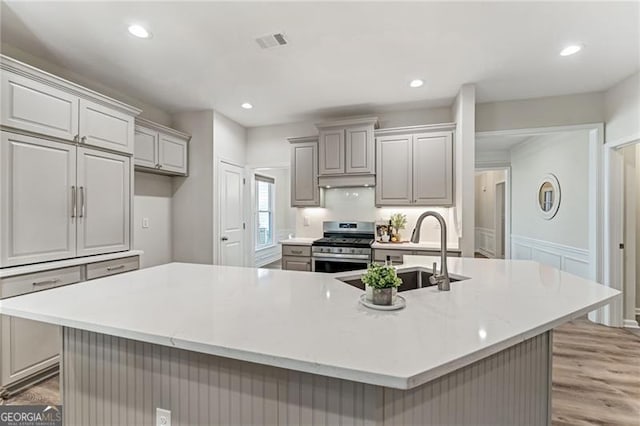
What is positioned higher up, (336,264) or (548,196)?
(548,196)

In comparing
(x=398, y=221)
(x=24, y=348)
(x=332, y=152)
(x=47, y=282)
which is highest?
(x=332, y=152)

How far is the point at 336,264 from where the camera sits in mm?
3816

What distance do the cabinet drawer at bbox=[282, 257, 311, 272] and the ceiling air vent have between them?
252cm

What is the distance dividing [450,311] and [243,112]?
3784 mm

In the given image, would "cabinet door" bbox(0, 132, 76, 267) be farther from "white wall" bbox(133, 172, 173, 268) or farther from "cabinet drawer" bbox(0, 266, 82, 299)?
"white wall" bbox(133, 172, 173, 268)

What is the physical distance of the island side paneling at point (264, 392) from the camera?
0.94 m

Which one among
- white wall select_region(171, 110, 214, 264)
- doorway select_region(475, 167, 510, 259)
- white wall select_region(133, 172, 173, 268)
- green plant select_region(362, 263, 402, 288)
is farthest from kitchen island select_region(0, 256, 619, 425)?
doorway select_region(475, 167, 510, 259)

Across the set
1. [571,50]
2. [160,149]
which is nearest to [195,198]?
[160,149]

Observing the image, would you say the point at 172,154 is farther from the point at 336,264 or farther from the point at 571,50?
the point at 571,50

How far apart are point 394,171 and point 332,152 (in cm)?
88

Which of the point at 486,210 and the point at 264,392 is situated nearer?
the point at 264,392

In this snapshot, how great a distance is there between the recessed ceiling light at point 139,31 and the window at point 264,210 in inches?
153

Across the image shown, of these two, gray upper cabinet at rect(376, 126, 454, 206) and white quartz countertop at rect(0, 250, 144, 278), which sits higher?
gray upper cabinet at rect(376, 126, 454, 206)

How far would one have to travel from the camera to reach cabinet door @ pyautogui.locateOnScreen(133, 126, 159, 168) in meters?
3.18
